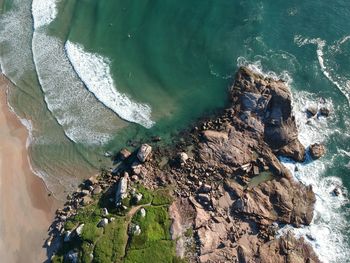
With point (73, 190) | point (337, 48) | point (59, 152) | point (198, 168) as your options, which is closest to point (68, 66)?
point (59, 152)

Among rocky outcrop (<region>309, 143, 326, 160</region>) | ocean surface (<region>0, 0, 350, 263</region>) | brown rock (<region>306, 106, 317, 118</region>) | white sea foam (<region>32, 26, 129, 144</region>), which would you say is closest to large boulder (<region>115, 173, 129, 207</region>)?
ocean surface (<region>0, 0, 350, 263</region>)

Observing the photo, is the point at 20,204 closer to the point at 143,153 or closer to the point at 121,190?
the point at 121,190

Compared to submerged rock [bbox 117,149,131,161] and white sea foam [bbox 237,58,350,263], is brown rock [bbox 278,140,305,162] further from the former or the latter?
submerged rock [bbox 117,149,131,161]

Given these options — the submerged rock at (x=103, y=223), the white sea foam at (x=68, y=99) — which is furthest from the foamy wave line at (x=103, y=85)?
the submerged rock at (x=103, y=223)

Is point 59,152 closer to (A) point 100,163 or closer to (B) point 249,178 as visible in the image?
(A) point 100,163

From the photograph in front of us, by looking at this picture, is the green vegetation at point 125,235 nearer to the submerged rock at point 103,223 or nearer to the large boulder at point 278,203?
the submerged rock at point 103,223

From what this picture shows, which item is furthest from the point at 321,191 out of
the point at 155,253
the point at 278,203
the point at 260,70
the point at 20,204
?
the point at 20,204

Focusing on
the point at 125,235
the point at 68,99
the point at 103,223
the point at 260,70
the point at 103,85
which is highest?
the point at 260,70
